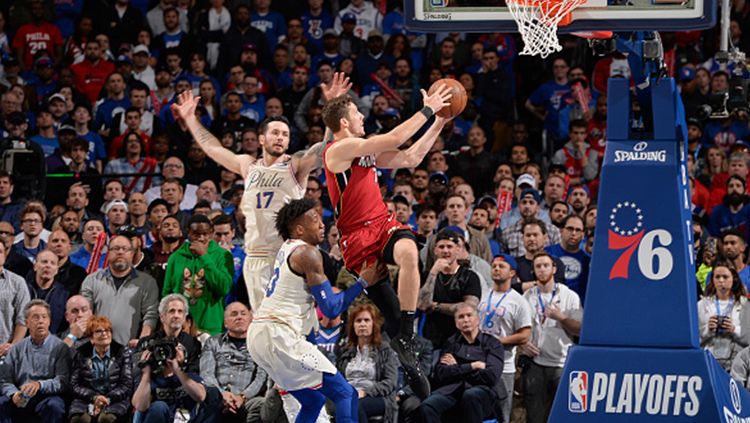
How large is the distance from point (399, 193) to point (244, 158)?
13.6 feet

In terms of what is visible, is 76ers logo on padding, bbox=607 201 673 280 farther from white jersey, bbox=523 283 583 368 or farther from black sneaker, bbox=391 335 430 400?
white jersey, bbox=523 283 583 368

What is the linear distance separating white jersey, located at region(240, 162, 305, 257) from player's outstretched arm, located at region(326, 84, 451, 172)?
1426 mm

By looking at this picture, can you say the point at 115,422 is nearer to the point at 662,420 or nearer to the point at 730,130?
the point at 662,420

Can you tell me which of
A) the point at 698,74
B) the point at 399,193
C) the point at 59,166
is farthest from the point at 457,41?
the point at 59,166

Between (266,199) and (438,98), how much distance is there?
89.7 inches

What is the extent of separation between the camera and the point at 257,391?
13422 millimetres

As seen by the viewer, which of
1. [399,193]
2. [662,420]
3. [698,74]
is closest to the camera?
[662,420]

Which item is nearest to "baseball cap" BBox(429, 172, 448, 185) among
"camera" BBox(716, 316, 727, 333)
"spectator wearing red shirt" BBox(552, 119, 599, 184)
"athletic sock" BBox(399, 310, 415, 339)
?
"spectator wearing red shirt" BBox(552, 119, 599, 184)

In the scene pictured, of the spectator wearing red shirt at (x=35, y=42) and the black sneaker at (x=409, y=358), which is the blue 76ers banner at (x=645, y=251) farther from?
the spectator wearing red shirt at (x=35, y=42)

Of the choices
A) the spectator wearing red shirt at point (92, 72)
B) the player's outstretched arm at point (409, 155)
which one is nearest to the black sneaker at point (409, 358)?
the player's outstretched arm at point (409, 155)

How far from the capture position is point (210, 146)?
12.5 m

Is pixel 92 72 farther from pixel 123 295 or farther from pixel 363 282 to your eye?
pixel 363 282

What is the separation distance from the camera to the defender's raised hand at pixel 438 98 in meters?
10.4

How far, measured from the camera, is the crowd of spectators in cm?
1344
